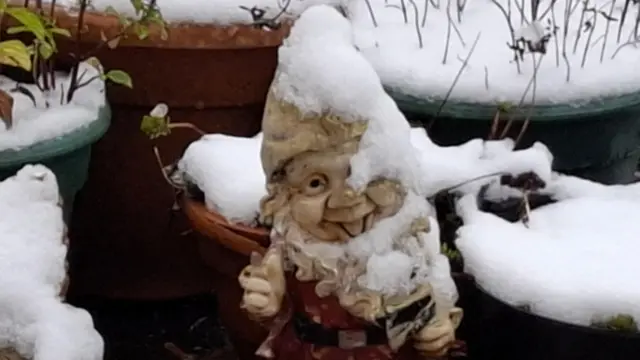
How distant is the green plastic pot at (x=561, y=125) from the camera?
2402 millimetres

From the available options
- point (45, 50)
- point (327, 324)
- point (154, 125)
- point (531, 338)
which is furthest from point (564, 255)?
point (45, 50)

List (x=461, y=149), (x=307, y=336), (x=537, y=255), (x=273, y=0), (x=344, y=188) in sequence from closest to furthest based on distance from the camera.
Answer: (x=344, y=188) → (x=307, y=336) → (x=537, y=255) → (x=461, y=149) → (x=273, y=0)

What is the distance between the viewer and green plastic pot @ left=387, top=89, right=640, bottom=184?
240 cm

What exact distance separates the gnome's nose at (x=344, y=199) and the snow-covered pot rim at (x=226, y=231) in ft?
1.36

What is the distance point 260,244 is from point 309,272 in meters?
0.36

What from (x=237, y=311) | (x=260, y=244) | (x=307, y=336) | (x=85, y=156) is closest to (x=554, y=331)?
(x=307, y=336)

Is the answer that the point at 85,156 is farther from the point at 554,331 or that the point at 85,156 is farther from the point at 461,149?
the point at 554,331

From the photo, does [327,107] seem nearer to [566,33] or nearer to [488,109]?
[488,109]

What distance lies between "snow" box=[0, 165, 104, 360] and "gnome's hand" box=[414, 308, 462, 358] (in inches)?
18.3

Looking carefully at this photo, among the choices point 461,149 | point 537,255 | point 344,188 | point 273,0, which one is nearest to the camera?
point 344,188

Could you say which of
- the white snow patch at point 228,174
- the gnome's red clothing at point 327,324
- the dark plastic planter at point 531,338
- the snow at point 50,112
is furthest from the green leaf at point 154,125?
the dark plastic planter at point 531,338

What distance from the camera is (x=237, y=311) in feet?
7.64

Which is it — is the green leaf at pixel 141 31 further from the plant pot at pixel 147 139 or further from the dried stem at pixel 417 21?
the dried stem at pixel 417 21

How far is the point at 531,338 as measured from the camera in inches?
74.4
